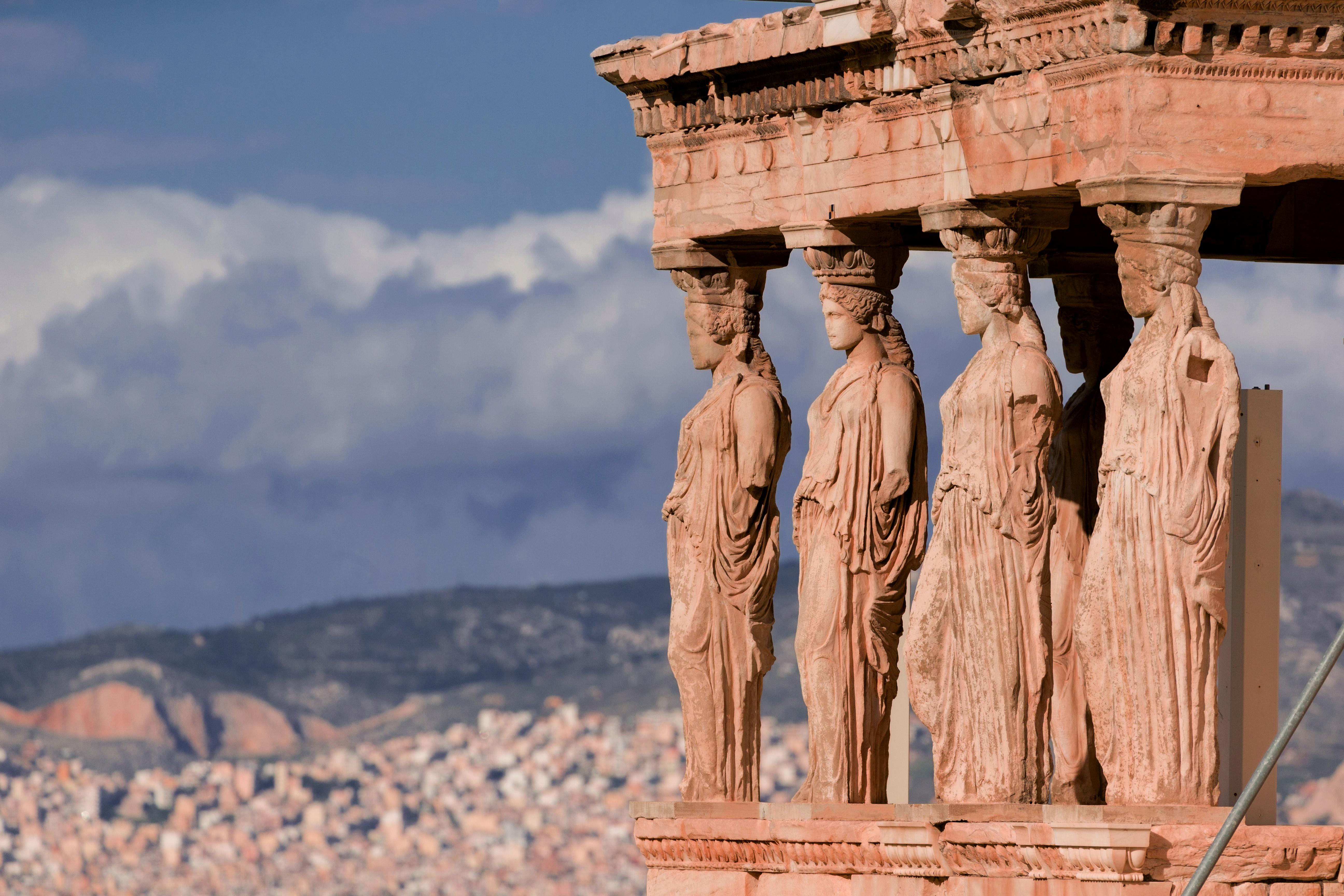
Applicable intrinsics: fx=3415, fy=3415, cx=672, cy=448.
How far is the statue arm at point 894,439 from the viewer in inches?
801

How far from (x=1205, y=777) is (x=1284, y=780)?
4492 centimetres

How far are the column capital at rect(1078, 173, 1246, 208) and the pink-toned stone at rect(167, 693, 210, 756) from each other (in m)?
52.0

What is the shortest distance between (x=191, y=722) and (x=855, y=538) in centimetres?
5005

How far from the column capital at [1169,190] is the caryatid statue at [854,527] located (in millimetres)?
2740

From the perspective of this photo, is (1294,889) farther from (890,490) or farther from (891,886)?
(890,490)

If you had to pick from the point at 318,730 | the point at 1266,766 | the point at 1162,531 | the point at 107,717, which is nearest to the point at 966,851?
the point at 1162,531

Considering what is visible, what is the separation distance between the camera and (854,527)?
66.6 ft

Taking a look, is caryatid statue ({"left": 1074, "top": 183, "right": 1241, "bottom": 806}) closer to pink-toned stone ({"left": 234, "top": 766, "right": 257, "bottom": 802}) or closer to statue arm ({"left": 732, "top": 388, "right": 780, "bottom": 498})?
statue arm ({"left": 732, "top": 388, "right": 780, "bottom": 498})

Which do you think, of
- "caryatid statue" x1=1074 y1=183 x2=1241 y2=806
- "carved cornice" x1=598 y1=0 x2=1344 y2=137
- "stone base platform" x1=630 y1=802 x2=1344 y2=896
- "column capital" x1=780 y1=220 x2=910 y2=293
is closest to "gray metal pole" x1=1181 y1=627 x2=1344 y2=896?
"stone base platform" x1=630 y1=802 x2=1344 y2=896

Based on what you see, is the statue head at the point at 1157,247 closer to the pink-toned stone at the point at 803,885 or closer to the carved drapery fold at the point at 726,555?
the carved drapery fold at the point at 726,555

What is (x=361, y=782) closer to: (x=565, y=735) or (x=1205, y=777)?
(x=565, y=735)

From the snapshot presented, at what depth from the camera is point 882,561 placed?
20438 millimetres

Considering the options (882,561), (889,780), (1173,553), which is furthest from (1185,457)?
(889,780)

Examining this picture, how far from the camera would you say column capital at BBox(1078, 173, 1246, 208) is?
58.7 ft
